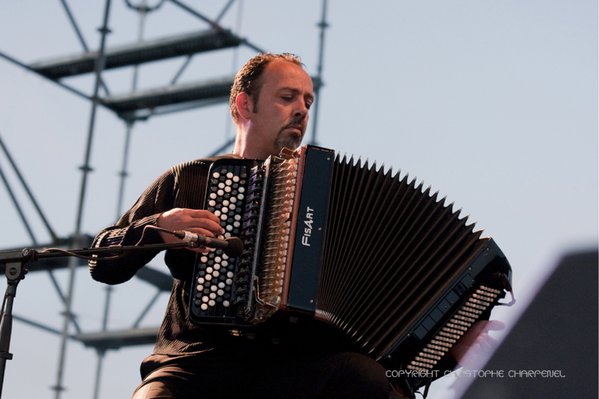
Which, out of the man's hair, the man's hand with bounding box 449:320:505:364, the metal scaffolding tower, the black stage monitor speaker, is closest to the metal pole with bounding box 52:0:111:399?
the metal scaffolding tower

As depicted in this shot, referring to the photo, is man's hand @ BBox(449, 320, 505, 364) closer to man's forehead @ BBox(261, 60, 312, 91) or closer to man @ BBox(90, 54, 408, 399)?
man @ BBox(90, 54, 408, 399)

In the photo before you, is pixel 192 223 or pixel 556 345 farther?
pixel 192 223

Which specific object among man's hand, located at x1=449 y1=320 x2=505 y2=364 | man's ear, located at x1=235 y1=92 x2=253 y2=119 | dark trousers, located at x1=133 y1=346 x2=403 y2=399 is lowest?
dark trousers, located at x1=133 y1=346 x2=403 y2=399

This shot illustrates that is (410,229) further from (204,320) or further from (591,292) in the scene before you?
(591,292)

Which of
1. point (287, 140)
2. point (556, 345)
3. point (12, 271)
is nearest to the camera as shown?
point (556, 345)

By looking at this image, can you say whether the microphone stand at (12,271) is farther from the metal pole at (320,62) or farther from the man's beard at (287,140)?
the metal pole at (320,62)

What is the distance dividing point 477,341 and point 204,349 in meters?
0.85

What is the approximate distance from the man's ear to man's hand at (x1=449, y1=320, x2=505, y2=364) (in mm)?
1044

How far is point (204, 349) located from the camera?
365cm

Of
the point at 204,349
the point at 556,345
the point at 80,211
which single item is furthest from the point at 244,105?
the point at 80,211

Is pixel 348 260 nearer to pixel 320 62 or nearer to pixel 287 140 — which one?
pixel 287 140

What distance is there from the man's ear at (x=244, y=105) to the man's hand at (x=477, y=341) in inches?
41.1

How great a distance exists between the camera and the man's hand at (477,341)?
12.6 feet

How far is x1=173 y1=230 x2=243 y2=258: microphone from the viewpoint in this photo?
3279mm
